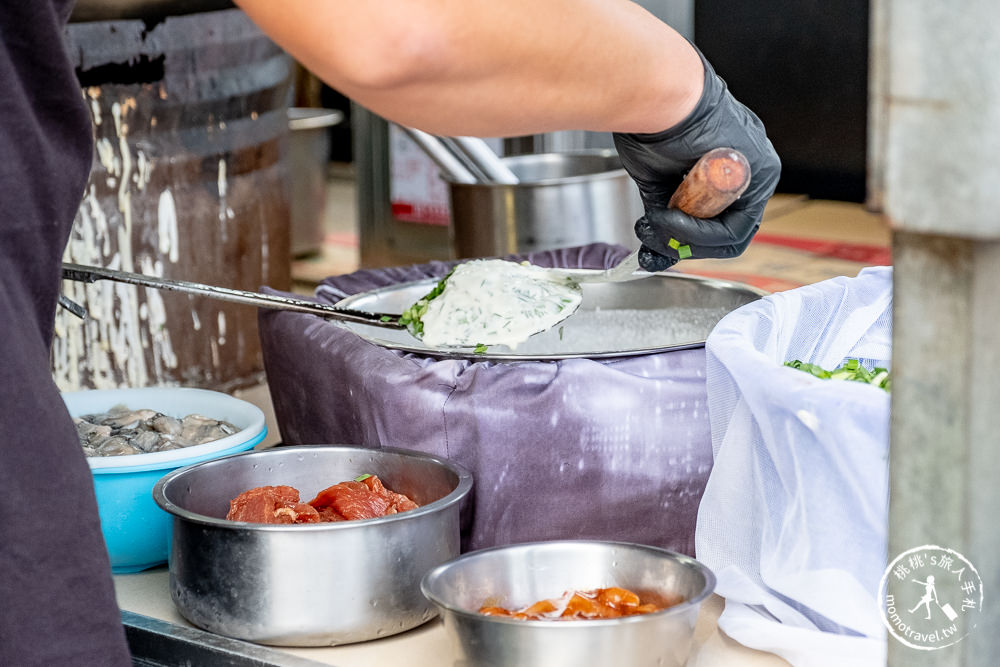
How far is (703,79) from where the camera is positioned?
1.07m

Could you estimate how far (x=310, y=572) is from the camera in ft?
3.42

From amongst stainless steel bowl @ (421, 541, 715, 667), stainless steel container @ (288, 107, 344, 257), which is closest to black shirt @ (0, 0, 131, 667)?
stainless steel bowl @ (421, 541, 715, 667)

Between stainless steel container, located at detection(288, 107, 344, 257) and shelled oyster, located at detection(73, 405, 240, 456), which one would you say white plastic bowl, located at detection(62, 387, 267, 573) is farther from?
stainless steel container, located at detection(288, 107, 344, 257)

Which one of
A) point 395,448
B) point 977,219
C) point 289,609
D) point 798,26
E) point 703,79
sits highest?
point 798,26

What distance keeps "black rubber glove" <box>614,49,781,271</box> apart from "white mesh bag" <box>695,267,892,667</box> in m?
0.11

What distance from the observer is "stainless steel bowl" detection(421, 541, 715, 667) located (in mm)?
907

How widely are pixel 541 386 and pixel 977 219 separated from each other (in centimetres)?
67

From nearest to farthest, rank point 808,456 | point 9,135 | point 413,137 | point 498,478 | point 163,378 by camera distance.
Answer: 1. point 9,135
2. point 808,456
3. point 498,478
4. point 163,378
5. point 413,137

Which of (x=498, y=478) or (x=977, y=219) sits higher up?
(x=977, y=219)

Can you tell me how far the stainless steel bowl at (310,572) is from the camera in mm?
1038

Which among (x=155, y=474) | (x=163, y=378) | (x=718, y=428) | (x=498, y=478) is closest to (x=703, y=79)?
(x=718, y=428)

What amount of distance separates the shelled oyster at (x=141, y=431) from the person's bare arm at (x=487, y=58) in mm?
531

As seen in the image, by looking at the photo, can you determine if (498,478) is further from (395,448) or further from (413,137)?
(413,137)

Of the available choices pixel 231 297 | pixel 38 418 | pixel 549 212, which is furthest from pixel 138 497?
pixel 549 212
